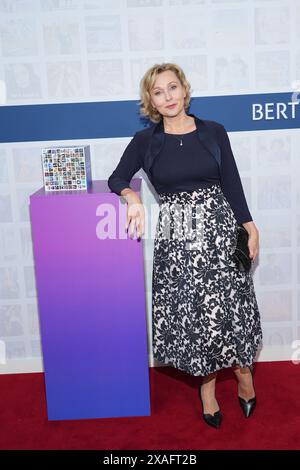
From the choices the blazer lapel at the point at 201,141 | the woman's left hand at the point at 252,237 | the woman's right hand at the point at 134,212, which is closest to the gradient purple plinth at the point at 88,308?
the woman's right hand at the point at 134,212

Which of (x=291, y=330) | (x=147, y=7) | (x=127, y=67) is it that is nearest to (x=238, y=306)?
(x=291, y=330)

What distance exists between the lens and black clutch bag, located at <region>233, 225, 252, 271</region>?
2.60 m

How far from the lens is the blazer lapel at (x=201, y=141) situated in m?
2.56

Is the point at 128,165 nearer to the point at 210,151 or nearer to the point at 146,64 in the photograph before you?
the point at 210,151

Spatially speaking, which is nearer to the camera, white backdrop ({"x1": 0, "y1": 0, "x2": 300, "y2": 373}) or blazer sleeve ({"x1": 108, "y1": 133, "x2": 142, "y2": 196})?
blazer sleeve ({"x1": 108, "y1": 133, "x2": 142, "y2": 196})

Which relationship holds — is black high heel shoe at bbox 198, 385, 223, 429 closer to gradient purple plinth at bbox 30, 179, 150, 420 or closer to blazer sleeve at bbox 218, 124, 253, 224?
gradient purple plinth at bbox 30, 179, 150, 420

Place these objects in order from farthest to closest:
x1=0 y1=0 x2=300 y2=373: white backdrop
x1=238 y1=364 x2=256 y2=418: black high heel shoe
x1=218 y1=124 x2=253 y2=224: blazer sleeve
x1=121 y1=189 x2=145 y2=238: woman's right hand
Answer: x1=0 y1=0 x2=300 y2=373: white backdrop, x1=238 y1=364 x2=256 y2=418: black high heel shoe, x1=218 y1=124 x2=253 y2=224: blazer sleeve, x1=121 y1=189 x2=145 y2=238: woman's right hand

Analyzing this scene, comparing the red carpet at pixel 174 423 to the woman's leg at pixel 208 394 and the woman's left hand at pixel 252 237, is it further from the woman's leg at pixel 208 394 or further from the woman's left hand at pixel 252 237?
the woman's left hand at pixel 252 237

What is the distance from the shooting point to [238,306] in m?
2.62

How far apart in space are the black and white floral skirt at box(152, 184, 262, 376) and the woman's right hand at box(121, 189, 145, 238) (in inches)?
5.9

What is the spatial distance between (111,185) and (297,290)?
137 cm

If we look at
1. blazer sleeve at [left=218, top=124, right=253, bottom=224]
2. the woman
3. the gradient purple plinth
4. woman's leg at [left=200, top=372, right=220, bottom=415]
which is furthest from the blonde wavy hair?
woman's leg at [left=200, top=372, right=220, bottom=415]

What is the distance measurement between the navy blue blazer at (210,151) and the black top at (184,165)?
27 mm
